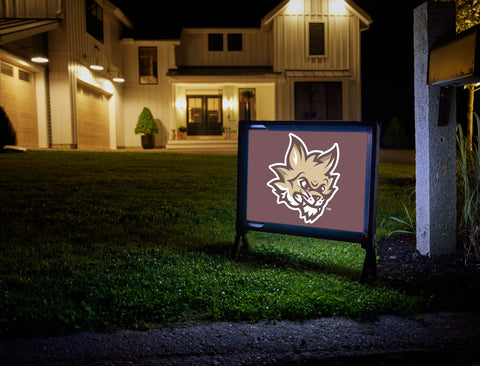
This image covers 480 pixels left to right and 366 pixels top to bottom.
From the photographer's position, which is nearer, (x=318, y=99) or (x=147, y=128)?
(x=147, y=128)

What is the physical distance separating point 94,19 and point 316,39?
11.3 metres

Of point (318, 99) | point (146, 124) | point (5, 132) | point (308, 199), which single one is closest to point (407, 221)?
point (308, 199)

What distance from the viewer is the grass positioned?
268 cm

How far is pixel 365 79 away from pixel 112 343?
4089cm

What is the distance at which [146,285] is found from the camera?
3.15 m

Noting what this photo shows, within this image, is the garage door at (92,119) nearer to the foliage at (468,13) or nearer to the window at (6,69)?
the window at (6,69)

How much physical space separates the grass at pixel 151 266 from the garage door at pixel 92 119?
1212 centimetres

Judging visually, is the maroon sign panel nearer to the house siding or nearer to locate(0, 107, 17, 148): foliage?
locate(0, 107, 17, 148): foliage

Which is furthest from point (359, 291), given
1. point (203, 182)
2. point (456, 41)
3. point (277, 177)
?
point (203, 182)

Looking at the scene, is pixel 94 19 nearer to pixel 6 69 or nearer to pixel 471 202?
pixel 6 69

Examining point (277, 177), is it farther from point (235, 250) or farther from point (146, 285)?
point (146, 285)

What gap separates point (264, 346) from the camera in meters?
2.31

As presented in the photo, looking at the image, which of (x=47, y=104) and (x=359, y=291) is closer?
(x=359, y=291)

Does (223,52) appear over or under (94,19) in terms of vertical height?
under
